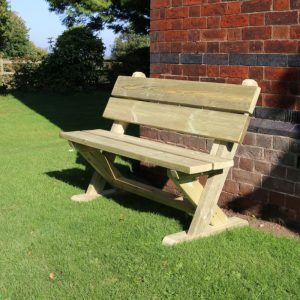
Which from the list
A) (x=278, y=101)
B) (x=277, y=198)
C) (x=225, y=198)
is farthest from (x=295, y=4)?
(x=225, y=198)

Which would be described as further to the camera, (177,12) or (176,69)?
(176,69)

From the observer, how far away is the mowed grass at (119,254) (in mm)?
3271

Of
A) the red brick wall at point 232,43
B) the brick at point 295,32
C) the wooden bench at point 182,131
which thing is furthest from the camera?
the red brick wall at point 232,43

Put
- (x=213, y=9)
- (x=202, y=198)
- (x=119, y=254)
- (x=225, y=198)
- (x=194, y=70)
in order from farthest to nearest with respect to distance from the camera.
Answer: (x=194, y=70), (x=225, y=198), (x=213, y=9), (x=202, y=198), (x=119, y=254)

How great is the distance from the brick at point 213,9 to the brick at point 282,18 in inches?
18.9

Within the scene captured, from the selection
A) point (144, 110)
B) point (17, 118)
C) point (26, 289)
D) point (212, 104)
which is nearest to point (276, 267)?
point (212, 104)

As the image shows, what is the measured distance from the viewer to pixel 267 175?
4.35 metres

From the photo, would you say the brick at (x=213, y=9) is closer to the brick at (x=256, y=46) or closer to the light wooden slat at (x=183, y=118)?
the brick at (x=256, y=46)

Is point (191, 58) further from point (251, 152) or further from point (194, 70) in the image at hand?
point (251, 152)

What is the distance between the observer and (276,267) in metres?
3.51

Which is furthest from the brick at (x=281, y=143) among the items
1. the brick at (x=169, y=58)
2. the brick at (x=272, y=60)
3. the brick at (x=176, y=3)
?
the brick at (x=176, y=3)

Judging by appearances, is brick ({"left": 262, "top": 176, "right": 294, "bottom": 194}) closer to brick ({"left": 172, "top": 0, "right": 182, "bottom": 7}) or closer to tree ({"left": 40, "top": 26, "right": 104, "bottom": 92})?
brick ({"left": 172, "top": 0, "right": 182, "bottom": 7})

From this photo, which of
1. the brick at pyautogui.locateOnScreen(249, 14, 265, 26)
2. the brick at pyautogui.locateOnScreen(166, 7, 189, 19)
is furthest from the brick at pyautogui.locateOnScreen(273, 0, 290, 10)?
the brick at pyautogui.locateOnScreen(166, 7, 189, 19)

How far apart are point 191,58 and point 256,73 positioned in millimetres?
758
